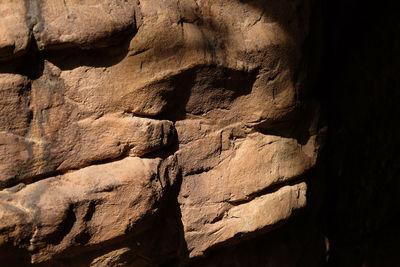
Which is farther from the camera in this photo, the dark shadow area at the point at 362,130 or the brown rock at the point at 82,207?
the dark shadow area at the point at 362,130

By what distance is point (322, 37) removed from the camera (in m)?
1.65

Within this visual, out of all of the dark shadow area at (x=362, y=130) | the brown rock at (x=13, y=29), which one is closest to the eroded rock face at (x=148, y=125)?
the brown rock at (x=13, y=29)

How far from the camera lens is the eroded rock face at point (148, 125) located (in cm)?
126

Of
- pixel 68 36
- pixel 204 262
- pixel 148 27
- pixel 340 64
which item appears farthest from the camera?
pixel 340 64

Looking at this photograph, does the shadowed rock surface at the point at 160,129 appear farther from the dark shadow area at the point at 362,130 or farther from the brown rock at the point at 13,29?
Answer: the dark shadow area at the point at 362,130

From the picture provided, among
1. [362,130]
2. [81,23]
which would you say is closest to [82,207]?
[81,23]

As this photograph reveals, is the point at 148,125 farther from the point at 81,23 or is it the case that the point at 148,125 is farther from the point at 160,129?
the point at 81,23

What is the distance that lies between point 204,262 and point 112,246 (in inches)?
13.7

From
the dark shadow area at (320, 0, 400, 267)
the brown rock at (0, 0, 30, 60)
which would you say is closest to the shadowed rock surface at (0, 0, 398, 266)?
the brown rock at (0, 0, 30, 60)

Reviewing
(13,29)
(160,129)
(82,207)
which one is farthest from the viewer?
(160,129)

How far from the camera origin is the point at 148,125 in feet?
4.55

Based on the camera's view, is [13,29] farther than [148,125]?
No

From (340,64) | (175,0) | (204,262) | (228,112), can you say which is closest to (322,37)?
(340,64)

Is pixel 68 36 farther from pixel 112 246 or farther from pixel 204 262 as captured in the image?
pixel 204 262
